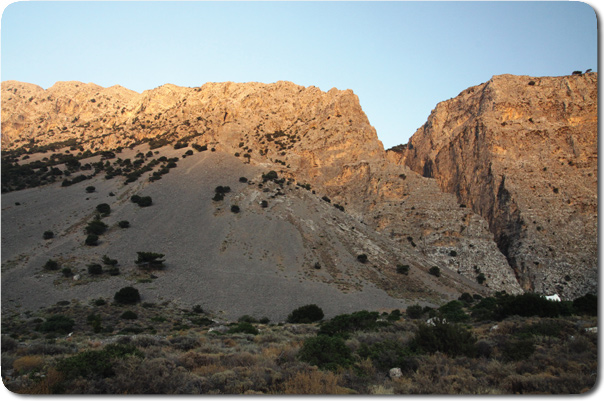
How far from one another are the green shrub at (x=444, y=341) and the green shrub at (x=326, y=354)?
2.59 metres

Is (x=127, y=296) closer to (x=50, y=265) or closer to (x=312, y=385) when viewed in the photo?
(x=50, y=265)

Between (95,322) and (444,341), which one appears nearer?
(444,341)

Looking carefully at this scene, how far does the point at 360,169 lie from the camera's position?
71.1 metres

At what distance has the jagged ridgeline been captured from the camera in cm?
3825

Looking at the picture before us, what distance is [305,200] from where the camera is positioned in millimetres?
59125

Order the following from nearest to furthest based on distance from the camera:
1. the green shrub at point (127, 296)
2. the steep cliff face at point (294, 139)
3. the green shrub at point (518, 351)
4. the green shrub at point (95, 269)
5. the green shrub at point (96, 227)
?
the green shrub at point (518, 351) → the green shrub at point (127, 296) → the green shrub at point (95, 269) → the green shrub at point (96, 227) → the steep cliff face at point (294, 139)

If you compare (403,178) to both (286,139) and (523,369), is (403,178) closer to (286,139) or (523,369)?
(286,139)

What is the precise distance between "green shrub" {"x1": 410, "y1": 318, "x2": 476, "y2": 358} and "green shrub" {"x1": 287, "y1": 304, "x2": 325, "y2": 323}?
53.7ft

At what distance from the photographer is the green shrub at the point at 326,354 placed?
10.8 m

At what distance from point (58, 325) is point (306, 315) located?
16.5 m

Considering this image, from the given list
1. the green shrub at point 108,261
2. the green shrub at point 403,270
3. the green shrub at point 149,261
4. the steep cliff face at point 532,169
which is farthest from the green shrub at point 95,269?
the steep cliff face at point 532,169

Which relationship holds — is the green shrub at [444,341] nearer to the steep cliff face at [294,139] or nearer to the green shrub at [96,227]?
the steep cliff face at [294,139]

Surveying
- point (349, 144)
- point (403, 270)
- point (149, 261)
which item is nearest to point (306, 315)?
point (149, 261)

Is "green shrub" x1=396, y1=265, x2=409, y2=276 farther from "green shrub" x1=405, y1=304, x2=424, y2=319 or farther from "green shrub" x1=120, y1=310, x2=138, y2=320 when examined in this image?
"green shrub" x1=120, y1=310, x2=138, y2=320
